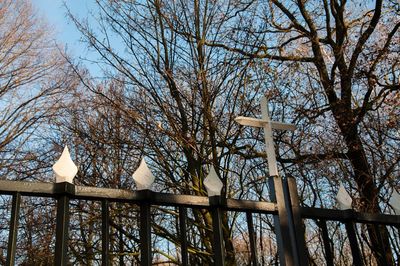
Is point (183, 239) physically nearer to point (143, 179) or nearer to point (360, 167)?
point (143, 179)

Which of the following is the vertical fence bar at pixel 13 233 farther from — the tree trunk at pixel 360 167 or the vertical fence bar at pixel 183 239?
the tree trunk at pixel 360 167

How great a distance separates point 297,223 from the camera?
2.09 metres

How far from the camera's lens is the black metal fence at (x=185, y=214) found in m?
1.60

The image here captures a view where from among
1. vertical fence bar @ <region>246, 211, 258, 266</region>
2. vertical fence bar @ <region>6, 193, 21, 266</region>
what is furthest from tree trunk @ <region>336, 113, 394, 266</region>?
vertical fence bar @ <region>6, 193, 21, 266</region>

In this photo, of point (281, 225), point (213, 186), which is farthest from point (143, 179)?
point (281, 225)

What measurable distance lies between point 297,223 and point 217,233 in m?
0.46

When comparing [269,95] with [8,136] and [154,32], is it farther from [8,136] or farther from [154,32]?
[8,136]

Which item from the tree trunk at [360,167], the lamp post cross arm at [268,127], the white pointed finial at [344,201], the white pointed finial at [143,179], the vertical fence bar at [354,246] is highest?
the tree trunk at [360,167]

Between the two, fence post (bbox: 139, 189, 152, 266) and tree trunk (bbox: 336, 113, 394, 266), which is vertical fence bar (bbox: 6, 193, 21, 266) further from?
tree trunk (bbox: 336, 113, 394, 266)

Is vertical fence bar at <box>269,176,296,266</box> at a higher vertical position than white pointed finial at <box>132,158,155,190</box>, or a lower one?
lower

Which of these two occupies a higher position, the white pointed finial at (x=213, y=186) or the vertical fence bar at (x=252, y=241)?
the white pointed finial at (x=213, y=186)

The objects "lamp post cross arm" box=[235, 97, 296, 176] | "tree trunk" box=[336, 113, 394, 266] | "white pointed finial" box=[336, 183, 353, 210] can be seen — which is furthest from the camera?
"tree trunk" box=[336, 113, 394, 266]

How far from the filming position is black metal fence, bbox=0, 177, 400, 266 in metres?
1.60

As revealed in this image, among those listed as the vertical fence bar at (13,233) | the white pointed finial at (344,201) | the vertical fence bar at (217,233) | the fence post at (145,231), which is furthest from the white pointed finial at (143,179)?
the white pointed finial at (344,201)
